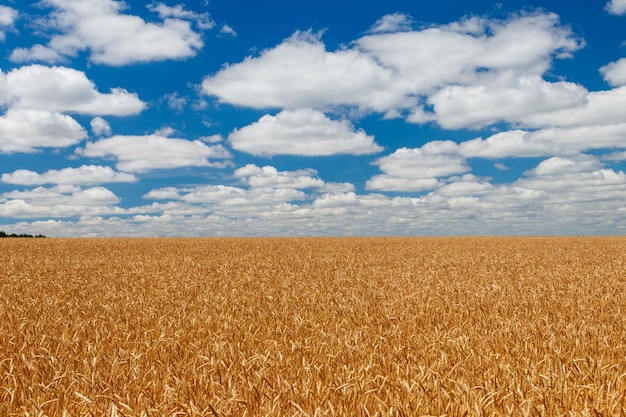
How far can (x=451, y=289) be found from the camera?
36.3ft

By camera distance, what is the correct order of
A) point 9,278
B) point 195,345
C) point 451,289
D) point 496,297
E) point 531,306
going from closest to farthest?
point 195,345, point 531,306, point 496,297, point 451,289, point 9,278

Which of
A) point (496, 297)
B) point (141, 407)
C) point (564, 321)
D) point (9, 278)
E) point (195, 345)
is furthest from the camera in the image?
point (9, 278)

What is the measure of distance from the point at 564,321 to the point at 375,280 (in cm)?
578

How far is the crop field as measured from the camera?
4039 millimetres

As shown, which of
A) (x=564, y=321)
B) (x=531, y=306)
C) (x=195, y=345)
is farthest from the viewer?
(x=531, y=306)

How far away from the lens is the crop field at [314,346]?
4.04m

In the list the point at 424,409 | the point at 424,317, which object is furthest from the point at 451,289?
the point at 424,409

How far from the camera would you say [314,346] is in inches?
237

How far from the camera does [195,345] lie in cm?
602

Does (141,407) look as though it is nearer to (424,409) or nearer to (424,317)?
(424,409)

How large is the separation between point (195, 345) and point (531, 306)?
618 cm

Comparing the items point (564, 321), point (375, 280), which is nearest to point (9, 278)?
point (375, 280)

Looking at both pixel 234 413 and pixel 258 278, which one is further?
pixel 258 278

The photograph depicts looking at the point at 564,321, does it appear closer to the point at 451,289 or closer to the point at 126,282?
the point at 451,289
